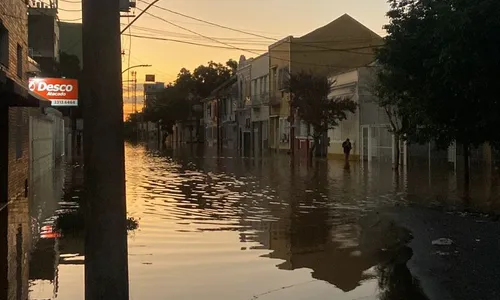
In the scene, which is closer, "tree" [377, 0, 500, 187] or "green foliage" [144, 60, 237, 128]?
"tree" [377, 0, 500, 187]

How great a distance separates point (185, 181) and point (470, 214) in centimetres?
1401

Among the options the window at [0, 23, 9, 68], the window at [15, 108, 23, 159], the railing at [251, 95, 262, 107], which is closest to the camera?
the window at [0, 23, 9, 68]

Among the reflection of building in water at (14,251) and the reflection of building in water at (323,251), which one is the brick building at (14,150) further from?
the reflection of building in water at (323,251)

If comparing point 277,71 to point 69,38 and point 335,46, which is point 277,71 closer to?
point 335,46

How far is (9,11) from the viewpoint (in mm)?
16391

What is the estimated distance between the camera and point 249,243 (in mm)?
11445

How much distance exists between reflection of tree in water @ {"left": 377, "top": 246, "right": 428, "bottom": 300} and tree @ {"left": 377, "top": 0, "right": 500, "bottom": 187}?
3.41 metres

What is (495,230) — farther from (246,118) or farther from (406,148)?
(246,118)

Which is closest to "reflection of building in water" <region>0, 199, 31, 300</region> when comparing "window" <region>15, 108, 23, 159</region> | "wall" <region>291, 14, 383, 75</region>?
"window" <region>15, 108, 23, 159</region>

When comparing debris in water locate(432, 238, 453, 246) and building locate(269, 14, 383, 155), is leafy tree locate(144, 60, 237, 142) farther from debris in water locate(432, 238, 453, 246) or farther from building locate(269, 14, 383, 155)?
debris in water locate(432, 238, 453, 246)

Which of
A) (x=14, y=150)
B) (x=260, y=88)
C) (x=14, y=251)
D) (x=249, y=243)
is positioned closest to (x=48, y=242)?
(x=14, y=251)

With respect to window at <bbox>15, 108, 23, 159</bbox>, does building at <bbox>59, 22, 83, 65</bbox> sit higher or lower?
higher

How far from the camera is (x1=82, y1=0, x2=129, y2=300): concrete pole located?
3.33 meters

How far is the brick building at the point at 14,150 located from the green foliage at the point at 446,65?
7.65 m
